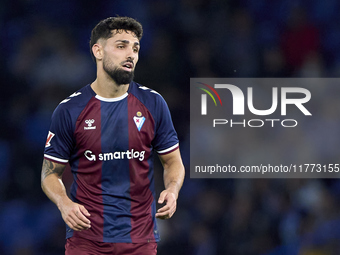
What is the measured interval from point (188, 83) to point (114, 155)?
5.60ft

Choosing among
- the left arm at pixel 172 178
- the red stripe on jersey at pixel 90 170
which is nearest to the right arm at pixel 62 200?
the red stripe on jersey at pixel 90 170

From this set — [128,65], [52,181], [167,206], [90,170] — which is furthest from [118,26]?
[167,206]

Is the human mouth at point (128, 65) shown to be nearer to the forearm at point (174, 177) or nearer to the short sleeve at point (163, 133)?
the short sleeve at point (163, 133)

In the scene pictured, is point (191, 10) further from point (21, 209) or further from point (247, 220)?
point (21, 209)

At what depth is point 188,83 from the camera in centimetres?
433

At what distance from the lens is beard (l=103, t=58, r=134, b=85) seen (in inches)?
112

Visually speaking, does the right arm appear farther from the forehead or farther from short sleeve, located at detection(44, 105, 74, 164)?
the forehead

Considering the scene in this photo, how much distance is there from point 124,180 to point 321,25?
245cm

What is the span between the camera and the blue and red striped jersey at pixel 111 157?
8.89ft

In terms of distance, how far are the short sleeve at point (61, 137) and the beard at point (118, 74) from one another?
317mm

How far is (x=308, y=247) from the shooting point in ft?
14.0

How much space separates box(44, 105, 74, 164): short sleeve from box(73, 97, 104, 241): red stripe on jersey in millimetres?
47

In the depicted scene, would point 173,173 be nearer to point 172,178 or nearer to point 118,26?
point 172,178

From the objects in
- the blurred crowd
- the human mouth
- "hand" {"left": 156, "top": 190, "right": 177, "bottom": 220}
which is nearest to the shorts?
"hand" {"left": 156, "top": 190, "right": 177, "bottom": 220}
